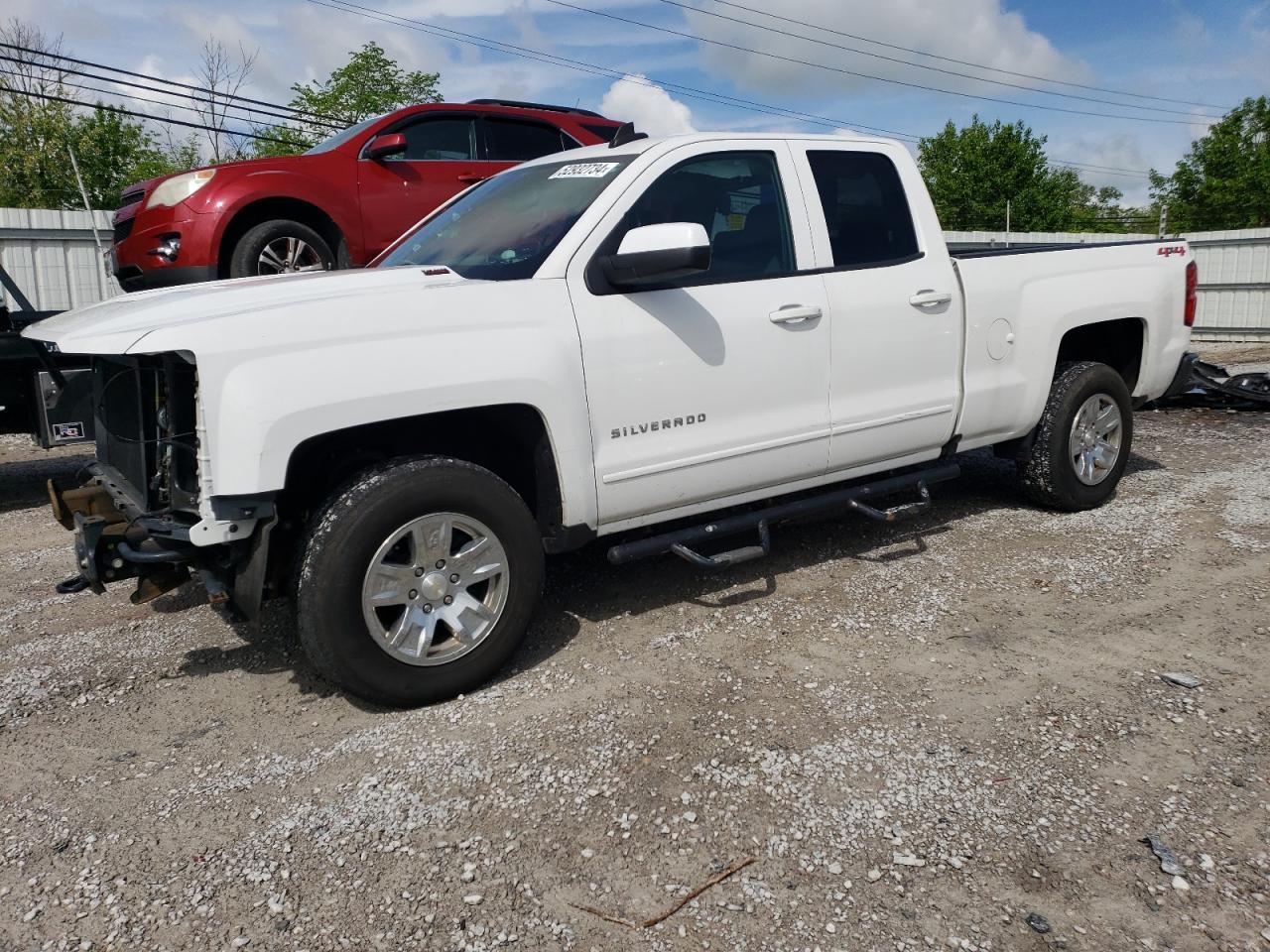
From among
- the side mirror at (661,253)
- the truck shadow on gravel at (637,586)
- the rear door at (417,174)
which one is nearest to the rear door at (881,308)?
the truck shadow on gravel at (637,586)

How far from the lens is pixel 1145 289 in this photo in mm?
5617

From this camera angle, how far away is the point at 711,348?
13.0 ft

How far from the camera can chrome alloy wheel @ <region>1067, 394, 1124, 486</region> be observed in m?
5.49

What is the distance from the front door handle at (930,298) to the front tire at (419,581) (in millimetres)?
2158

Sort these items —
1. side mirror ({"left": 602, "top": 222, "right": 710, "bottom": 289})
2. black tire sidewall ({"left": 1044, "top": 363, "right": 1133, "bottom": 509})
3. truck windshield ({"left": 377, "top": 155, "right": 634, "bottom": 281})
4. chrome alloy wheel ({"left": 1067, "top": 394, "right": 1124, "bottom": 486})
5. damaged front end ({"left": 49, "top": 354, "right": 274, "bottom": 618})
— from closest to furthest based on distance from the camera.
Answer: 1. damaged front end ({"left": 49, "top": 354, "right": 274, "bottom": 618})
2. side mirror ({"left": 602, "top": 222, "right": 710, "bottom": 289})
3. truck windshield ({"left": 377, "top": 155, "right": 634, "bottom": 281})
4. black tire sidewall ({"left": 1044, "top": 363, "right": 1133, "bottom": 509})
5. chrome alloy wheel ({"left": 1067, "top": 394, "right": 1124, "bottom": 486})

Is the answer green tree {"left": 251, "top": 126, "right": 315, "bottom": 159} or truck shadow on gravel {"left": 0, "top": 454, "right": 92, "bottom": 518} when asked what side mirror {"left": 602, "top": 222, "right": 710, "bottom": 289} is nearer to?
truck shadow on gravel {"left": 0, "top": 454, "right": 92, "bottom": 518}

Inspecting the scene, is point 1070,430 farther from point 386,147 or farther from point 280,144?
point 280,144

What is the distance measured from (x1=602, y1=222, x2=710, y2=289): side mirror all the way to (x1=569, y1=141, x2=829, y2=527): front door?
0.15 m

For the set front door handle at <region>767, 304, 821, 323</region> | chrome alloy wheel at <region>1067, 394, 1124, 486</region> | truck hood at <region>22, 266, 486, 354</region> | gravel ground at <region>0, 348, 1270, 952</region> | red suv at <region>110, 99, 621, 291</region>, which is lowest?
gravel ground at <region>0, 348, 1270, 952</region>

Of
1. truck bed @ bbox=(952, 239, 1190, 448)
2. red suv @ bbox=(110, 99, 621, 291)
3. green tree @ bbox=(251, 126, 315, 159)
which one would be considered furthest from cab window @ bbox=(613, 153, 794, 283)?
green tree @ bbox=(251, 126, 315, 159)

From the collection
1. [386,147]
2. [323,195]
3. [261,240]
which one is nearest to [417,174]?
[386,147]

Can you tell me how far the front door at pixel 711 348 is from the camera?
3.76 m

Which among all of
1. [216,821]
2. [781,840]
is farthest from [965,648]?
[216,821]

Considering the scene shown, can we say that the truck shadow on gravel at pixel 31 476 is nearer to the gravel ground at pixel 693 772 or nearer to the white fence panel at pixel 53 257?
the gravel ground at pixel 693 772
